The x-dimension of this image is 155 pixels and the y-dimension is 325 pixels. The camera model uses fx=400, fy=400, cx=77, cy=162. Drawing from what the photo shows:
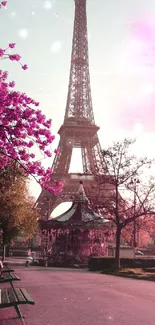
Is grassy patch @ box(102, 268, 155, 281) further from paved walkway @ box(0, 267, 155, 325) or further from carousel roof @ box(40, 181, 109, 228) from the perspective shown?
paved walkway @ box(0, 267, 155, 325)

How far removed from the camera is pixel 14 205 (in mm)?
37094

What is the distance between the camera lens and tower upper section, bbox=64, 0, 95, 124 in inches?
2837

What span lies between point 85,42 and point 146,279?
62.3 meters

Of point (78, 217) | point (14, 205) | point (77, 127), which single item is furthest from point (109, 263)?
point (77, 127)

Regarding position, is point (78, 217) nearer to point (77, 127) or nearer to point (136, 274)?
point (136, 274)

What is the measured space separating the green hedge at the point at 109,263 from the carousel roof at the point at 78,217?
3.22 metres

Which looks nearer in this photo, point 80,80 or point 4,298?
point 4,298

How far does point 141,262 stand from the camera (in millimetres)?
30000

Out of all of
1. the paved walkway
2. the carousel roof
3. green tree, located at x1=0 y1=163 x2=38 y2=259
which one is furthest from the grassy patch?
green tree, located at x1=0 y1=163 x2=38 y2=259

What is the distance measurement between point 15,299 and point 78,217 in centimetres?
2564

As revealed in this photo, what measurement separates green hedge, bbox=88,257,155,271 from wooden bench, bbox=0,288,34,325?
1964cm

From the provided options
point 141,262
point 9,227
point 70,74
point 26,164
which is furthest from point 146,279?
point 70,74

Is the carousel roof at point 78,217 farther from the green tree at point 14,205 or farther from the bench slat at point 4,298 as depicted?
the bench slat at point 4,298

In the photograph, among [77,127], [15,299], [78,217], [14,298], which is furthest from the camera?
[77,127]
